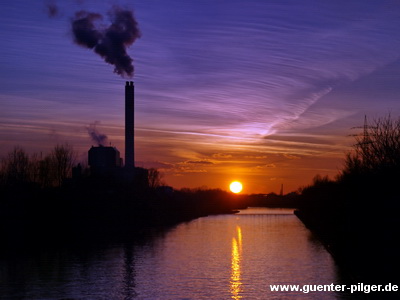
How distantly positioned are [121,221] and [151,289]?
145ft

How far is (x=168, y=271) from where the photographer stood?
26453 millimetres

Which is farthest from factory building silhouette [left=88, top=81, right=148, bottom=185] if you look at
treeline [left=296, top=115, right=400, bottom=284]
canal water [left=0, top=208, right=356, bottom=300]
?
treeline [left=296, top=115, right=400, bottom=284]

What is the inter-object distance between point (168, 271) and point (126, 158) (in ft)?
199

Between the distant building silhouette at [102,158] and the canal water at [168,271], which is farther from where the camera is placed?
the distant building silhouette at [102,158]

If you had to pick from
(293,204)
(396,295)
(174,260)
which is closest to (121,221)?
(174,260)

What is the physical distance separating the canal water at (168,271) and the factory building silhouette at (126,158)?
40797mm

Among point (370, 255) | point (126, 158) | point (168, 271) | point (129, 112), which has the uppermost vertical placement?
point (129, 112)

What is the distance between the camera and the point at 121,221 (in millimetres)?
65188

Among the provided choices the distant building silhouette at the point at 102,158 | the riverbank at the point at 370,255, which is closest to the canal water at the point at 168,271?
the riverbank at the point at 370,255

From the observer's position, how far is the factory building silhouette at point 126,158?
7881cm

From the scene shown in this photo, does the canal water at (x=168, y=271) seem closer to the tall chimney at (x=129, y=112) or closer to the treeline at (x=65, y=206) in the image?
the treeline at (x=65, y=206)

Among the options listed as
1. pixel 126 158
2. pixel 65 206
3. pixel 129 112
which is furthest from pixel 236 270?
pixel 126 158

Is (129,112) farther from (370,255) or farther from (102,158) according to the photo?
(370,255)

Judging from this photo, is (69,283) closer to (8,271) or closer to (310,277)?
(8,271)
